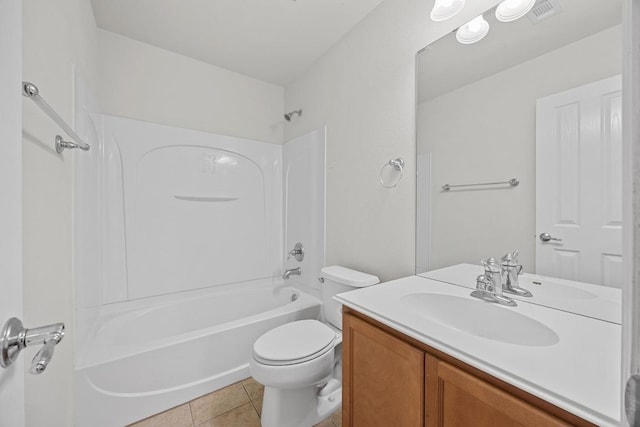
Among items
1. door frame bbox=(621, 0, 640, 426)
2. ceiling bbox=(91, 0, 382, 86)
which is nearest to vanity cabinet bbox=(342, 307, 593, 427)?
door frame bbox=(621, 0, 640, 426)

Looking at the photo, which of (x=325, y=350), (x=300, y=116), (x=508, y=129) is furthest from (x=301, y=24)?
(x=325, y=350)

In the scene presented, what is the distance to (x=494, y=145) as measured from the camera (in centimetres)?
107

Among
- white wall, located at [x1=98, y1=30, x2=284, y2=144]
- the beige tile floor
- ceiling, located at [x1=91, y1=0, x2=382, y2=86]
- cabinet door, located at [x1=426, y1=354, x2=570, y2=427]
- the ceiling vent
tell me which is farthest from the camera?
white wall, located at [x1=98, y1=30, x2=284, y2=144]

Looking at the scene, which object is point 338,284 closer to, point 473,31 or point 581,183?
point 581,183

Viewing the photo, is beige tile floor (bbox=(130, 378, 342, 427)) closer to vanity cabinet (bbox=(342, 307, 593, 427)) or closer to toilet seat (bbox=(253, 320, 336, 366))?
toilet seat (bbox=(253, 320, 336, 366))

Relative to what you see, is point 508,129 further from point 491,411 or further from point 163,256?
point 163,256

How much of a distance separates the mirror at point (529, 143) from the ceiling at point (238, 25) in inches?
30.1

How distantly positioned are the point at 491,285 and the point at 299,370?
0.93m

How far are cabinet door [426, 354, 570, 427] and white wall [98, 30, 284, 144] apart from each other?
2.34 metres

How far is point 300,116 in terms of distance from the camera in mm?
2336

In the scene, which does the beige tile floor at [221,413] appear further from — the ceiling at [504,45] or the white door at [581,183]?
the ceiling at [504,45]

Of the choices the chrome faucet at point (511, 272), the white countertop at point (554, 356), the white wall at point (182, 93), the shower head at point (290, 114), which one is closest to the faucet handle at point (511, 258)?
the chrome faucet at point (511, 272)

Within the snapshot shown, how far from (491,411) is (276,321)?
4.63ft

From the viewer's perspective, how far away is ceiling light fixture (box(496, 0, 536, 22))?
986mm
